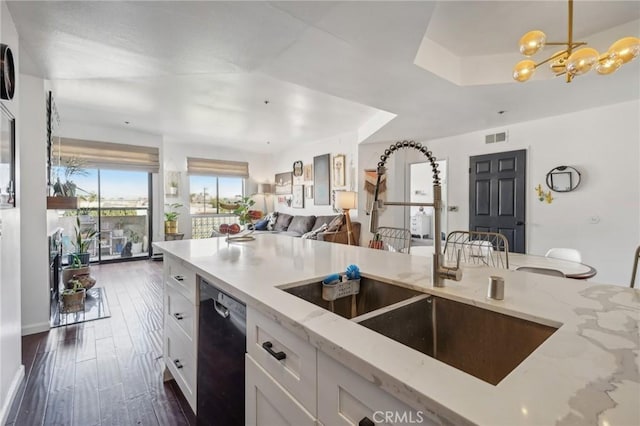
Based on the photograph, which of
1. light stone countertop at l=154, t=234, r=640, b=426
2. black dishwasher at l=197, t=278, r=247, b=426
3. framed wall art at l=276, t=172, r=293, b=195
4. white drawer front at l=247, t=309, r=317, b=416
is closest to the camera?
light stone countertop at l=154, t=234, r=640, b=426

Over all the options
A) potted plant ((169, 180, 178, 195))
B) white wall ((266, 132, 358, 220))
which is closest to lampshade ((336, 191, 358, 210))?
white wall ((266, 132, 358, 220))

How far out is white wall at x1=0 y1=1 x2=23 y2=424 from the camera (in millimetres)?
1645

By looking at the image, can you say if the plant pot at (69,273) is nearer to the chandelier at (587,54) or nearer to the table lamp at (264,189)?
the table lamp at (264,189)

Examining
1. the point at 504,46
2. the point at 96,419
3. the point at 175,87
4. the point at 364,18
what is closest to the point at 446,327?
the point at 364,18

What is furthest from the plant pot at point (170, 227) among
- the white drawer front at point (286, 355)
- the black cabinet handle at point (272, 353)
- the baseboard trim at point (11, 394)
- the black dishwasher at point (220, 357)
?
the black cabinet handle at point (272, 353)

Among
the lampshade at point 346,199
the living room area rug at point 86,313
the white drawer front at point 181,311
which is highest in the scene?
the lampshade at point 346,199

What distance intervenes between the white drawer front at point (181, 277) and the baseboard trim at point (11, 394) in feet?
3.48

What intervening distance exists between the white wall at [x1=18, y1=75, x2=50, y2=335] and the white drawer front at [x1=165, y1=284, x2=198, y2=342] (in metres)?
1.85

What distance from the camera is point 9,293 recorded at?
5.86 feet

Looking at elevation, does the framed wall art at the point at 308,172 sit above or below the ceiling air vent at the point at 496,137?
below

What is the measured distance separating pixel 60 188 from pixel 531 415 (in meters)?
4.39

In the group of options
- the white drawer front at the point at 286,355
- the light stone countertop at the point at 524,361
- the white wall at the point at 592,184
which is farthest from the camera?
the white wall at the point at 592,184

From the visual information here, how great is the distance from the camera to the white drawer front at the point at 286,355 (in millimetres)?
758

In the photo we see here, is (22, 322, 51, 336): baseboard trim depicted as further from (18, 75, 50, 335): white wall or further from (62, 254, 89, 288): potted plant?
(62, 254, 89, 288): potted plant
